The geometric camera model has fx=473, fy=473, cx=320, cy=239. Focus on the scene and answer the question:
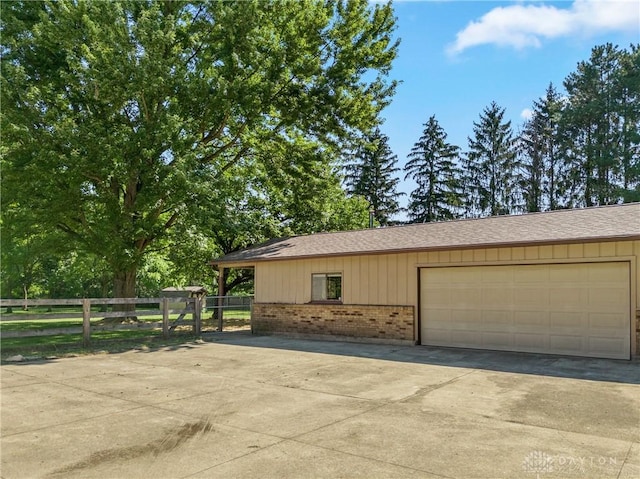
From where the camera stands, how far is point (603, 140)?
35.4 meters

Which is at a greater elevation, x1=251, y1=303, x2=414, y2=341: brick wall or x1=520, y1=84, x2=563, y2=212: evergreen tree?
x1=520, y1=84, x2=563, y2=212: evergreen tree

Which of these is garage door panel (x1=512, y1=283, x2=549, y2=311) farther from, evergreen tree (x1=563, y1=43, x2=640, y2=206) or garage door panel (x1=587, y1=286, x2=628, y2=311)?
evergreen tree (x1=563, y1=43, x2=640, y2=206)

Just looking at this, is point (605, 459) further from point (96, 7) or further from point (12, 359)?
point (96, 7)

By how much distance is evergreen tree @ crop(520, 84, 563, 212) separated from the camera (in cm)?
4122

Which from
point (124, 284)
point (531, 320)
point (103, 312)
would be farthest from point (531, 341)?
point (124, 284)

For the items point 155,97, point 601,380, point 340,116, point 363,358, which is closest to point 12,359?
point 363,358

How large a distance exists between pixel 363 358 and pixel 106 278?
1198 inches

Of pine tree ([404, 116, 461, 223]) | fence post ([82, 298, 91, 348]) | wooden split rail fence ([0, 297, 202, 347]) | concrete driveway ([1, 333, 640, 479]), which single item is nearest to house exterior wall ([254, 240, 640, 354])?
concrete driveway ([1, 333, 640, 479])

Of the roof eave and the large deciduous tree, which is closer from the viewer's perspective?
the roof eave

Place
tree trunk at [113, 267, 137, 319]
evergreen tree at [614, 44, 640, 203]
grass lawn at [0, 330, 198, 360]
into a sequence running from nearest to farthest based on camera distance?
grass lawn at [0, 330, 198, 360] → tree trunk at [113, 267, 137, 319] → evergreen tree at [614, 44, 640, 203]

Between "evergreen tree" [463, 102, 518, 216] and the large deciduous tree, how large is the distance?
26.4m

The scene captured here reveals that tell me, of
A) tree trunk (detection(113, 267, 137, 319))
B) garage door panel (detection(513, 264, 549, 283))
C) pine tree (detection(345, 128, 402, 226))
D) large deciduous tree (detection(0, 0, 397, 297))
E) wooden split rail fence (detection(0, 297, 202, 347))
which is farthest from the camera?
pine tree (detection(345, 128, 402, 226))

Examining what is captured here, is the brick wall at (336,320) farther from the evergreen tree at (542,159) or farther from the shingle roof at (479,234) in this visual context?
the evergreen tree at (542,159)

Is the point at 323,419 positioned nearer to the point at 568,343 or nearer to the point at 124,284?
the point at 568,343
